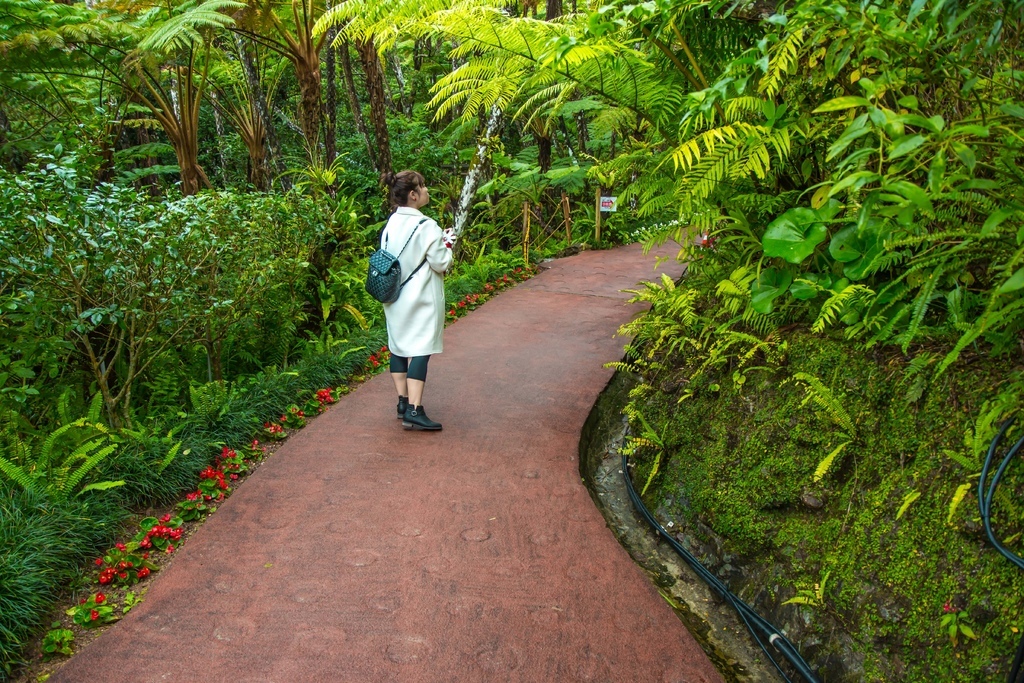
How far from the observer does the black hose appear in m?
2.99

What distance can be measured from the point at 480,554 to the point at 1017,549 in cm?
230

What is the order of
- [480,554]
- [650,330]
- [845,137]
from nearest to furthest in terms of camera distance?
[845,137] < [480,554] < [650,330]

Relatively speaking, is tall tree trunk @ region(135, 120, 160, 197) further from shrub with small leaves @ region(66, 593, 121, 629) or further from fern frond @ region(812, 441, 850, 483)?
fern frond @ region(812, 441, 850, 483)

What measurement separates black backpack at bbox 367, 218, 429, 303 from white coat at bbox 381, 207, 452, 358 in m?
0.03

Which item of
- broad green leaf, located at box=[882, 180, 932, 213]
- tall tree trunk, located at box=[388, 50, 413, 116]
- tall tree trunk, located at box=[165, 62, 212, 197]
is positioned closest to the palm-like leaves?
tall tree trunk, located at box=[165, 62, 212, 197]

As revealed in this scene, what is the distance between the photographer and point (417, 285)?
4.91m

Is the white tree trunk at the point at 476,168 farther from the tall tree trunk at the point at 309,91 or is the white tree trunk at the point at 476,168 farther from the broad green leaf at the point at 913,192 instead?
the broad green leaf at the point at 913,192

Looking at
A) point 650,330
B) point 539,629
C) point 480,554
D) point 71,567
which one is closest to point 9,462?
point 71,567

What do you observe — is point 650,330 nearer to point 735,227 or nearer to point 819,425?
point 735,227

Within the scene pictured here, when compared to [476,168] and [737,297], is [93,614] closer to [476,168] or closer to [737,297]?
[737,297]

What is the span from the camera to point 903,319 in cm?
349

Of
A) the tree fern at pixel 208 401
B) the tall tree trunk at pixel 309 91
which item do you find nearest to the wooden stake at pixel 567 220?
the tall tree trunk at pixel 309 91

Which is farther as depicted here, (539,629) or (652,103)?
(652,103)

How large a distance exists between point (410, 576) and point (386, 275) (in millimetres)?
2108
